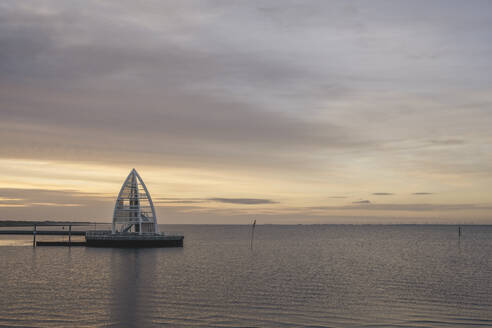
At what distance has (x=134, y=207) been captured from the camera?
10862 cm

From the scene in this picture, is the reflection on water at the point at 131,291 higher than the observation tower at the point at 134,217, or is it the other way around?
the observation tower at the point at 134,217

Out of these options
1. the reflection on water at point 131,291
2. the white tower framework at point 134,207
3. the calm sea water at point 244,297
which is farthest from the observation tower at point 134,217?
the calm sea water at point 244,297

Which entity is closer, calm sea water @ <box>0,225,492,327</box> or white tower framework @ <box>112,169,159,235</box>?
calm sea water @ <box>0,225,492,327</box>

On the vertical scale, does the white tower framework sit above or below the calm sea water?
above

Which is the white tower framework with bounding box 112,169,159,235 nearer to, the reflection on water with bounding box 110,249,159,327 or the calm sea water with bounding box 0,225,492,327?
the reflection on water with bounding box 110,249,159,327

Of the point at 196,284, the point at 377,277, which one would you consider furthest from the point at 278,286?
the point at 377,277

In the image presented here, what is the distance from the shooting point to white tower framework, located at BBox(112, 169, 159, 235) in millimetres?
107438

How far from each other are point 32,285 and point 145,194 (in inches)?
2457

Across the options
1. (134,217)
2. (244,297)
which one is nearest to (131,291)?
(244,297)

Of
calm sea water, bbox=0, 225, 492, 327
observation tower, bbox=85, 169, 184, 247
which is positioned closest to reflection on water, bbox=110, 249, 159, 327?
calm sea water, bbox=0, 225, 492, 327

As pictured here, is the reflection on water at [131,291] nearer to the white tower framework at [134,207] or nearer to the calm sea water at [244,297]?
the calm sea water at [244,297]

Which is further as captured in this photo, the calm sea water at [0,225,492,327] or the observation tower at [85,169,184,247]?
the observation tower at [85,169,184,247]

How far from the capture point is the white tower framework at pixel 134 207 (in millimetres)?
107438

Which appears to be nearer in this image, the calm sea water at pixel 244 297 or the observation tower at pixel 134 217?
the calm sea water at pixel 244 297
